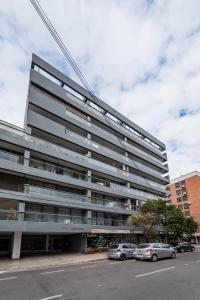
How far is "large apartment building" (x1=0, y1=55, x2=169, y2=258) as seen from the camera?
21766 millimetres

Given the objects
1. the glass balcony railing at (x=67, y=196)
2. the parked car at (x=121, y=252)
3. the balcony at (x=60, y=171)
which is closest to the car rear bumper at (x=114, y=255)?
the parked car at (x=121, y=252)

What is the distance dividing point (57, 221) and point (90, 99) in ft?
57.9

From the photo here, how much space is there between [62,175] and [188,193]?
56089 millimetres

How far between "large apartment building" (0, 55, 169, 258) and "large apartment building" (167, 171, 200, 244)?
36.4 meters

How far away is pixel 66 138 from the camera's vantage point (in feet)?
89.5

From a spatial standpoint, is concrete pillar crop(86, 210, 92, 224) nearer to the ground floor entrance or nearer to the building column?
the building column

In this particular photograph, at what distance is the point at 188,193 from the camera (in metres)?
71.3

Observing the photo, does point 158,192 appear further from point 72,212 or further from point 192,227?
point 72,212

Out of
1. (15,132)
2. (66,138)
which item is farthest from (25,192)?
(66,138)

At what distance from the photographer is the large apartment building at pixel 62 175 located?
71.4 ft

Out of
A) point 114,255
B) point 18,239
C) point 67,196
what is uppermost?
point 67,196

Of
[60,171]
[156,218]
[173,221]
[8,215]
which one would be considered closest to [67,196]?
[60,171]

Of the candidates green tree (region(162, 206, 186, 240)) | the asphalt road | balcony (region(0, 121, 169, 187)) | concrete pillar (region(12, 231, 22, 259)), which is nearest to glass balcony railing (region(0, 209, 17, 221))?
concrete pillar (region(12, 231, 22, 259))

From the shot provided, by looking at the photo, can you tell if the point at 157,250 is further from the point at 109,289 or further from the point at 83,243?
the point at 109,289
